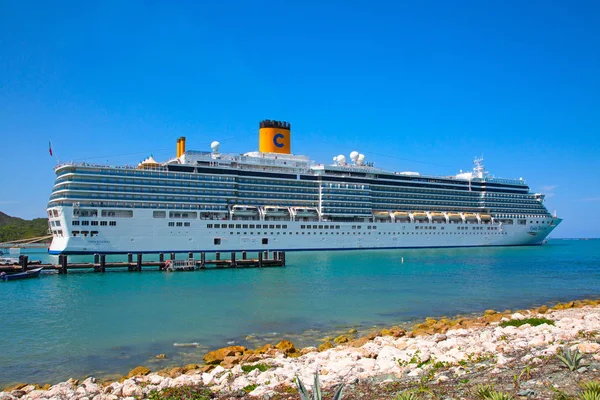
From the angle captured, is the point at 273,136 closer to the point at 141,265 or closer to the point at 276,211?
the point at 276,211

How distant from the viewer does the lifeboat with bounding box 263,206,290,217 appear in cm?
5509

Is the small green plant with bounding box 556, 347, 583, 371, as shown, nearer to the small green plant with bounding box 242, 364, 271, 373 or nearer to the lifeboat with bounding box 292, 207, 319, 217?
the small green plant with bounding box 242, 364, 271, 373

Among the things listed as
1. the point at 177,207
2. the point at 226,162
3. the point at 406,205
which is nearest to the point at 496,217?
the point at 406,205

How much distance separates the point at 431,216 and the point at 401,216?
5013 mm

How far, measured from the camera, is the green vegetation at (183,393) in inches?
331

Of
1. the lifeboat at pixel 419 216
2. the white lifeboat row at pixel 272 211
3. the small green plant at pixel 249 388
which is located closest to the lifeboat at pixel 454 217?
the lifeboat at pixel 419 216

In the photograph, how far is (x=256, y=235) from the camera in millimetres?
53281

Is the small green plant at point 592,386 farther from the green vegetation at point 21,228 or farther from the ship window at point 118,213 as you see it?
the green vegetation at point 21,228

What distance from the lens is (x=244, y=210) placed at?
53906 millimetres

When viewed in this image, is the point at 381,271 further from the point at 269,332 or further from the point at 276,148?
the point at 276,148

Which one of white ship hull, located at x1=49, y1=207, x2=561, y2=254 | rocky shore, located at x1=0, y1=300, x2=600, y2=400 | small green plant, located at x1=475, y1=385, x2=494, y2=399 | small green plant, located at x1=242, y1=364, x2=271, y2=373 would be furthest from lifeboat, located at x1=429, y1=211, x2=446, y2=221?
small green plant, located at x1=475, y1=385, x2=494, y2=399

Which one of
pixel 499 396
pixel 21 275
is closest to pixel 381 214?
pixel 21 275

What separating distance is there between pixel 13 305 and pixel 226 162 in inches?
1384

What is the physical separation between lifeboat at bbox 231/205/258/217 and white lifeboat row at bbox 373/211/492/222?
17.9 meters
